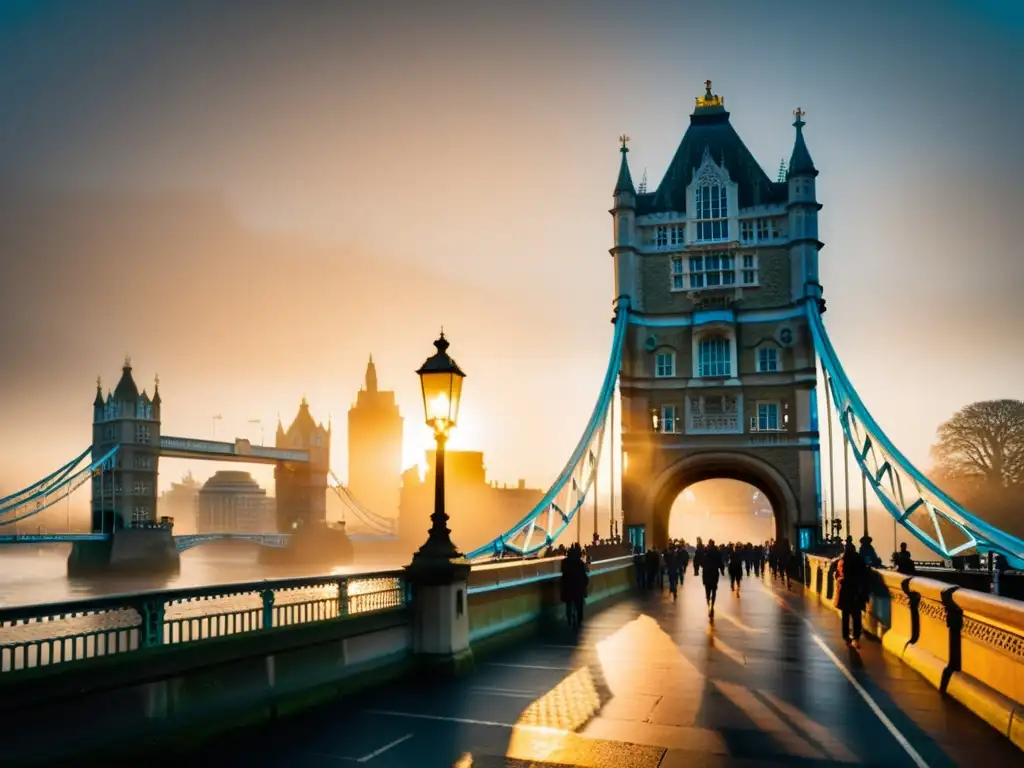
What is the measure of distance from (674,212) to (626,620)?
3138 cm

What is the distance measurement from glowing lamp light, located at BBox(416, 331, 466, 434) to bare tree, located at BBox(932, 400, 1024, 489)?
63.5 meters

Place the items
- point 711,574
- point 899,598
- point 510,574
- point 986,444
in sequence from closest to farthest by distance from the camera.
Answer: point 899,598
point 510,574
point 711,574
point 986,444

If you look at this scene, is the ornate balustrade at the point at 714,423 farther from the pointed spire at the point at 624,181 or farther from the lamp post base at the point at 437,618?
the lamp post base at the point at 437,618

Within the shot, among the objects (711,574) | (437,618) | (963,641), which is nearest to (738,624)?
(711,574)

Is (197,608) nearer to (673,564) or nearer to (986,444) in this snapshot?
(673,564)

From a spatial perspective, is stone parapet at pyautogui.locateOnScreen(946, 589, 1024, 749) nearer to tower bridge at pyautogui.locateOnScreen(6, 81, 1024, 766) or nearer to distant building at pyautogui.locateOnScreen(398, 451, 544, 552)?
tower bridge at pyautogui.locateOnScreen(6, 81, 1024, 766)

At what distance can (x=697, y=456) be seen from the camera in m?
44.8

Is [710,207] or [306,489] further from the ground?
[710,207]

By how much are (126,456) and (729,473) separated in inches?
3522

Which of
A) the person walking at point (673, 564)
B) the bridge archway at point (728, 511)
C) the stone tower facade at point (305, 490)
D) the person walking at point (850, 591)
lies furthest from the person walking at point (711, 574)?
the bridge archway at point (728, 511)

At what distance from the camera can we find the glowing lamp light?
41.1 ft

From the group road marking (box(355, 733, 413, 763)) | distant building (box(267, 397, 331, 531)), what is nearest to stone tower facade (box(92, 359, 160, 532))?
distant building (box(267, 397, 331, 531))

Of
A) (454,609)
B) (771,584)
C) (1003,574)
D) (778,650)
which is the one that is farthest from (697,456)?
(454,609)

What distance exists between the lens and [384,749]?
7949 millimetres
